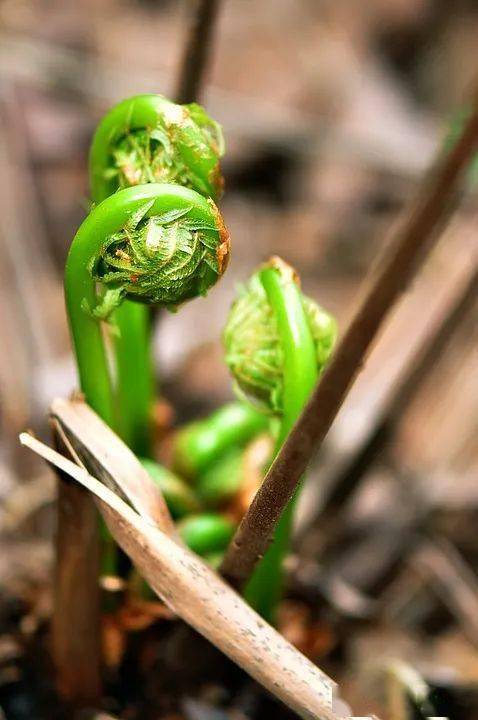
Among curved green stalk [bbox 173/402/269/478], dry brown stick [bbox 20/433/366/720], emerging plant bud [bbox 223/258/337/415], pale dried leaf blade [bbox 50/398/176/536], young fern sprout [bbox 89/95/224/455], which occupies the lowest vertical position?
curved green stalk [bbox 173/402/269/478]

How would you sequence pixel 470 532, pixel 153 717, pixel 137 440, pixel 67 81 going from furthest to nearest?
pixel 67 81, pixel 470 532, pixel 137 440, pixel 153 717

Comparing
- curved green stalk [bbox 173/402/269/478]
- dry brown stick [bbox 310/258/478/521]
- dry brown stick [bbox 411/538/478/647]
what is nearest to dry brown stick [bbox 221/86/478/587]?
curved green stalk [bbox 173/402/269/478]

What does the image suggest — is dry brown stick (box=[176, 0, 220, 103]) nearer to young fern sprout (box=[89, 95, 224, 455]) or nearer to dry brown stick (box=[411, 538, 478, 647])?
young fern sprout (box=[89, 95, 224, 455])

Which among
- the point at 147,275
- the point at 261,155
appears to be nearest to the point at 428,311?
the point at 261,155

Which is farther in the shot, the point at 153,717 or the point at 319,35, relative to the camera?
the point at 319,35

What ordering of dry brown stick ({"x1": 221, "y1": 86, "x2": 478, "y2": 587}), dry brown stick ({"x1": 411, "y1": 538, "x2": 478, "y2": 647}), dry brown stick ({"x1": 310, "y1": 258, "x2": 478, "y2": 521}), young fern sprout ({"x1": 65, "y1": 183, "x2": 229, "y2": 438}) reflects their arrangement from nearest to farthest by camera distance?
dry brown stick ({"x1": 221, "y1": 86, "x2": 478, "y2": 587})
young fern sprout ({"x1": 65, "y1": 183, "x2": 229, "y2": 438})
dry brown stick ({"x1": 310, "y1": 258, "x2": 478, "y2": 521})
dry brown stick ({"x1": 411, "y1": 538, "x2": 478, "y2": 647})

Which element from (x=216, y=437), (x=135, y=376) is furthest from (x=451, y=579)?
(x=135, y=376)

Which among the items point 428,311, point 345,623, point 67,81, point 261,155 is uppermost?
point 67,81

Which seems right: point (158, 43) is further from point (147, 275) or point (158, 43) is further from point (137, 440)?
point (147, 275)
